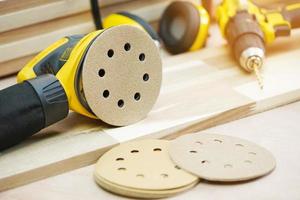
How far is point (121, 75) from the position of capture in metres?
0.64

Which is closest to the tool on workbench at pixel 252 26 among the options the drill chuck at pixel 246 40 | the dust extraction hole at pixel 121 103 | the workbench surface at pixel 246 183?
Answer: the drill chuck at pixel 246 40

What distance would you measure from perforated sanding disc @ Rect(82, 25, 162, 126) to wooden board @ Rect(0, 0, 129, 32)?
0.90ft

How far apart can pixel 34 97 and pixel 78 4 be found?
0.32m

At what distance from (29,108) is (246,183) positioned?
0.87ft

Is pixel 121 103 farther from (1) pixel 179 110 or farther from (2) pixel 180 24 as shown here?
(2) pixel 180 24

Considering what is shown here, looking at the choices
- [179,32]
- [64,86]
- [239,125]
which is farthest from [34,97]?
[179,32]

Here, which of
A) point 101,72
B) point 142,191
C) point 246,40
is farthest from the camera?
point 246,40

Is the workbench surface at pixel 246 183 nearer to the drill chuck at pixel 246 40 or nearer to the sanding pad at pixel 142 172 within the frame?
the sanding pad at pixel 142 172

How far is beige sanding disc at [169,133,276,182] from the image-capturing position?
0.55 m

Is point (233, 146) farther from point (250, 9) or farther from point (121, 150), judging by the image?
point (250, 9)

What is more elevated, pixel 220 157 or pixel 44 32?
pixel 44 32

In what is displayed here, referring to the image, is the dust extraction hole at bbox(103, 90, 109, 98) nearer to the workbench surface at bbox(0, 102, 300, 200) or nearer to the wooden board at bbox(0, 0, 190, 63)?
the workbench surface at bbox(0, 102, 300, 200)

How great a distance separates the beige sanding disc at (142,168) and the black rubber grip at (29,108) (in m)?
0.09

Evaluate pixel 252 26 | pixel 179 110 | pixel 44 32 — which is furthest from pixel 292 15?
pixel 44 32
